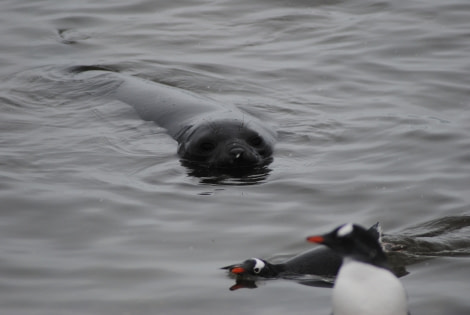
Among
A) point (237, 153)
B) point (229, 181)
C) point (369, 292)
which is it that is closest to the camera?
point (369, 292)

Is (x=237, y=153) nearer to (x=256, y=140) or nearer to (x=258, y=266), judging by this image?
(x=256, y=140)

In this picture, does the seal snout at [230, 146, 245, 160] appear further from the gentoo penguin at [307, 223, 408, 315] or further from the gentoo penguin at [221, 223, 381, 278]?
the gentoo penguin at [307, 223, 408, 315]

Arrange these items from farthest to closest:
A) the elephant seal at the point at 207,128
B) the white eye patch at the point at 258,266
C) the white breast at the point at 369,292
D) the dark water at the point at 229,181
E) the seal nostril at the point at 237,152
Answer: the elephant seal at the point at 207,128 → the seal nostril at the point at 237,152 → the dark water at the point at 229,181 → the white eye patch at the point at 258,266 → the white breast at the point at 369,292

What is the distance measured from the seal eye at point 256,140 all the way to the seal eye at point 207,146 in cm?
35

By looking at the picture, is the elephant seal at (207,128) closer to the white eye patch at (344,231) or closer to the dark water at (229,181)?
the dark water at (229,181)

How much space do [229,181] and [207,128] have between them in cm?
75

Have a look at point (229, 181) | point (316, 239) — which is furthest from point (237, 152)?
point (316, 239)

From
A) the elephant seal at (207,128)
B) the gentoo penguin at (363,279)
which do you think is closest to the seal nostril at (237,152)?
the elephant seal at (207,128)

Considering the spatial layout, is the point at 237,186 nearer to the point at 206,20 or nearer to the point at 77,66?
the point at 77,66

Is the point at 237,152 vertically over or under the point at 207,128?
under

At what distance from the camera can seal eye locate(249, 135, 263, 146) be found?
8617 millimetres

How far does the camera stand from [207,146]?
8570 mm

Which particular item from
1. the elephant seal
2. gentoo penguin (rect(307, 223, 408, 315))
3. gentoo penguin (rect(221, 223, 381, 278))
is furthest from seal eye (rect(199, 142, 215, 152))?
gentoo penguin (rect(307, 223, 408, 315))

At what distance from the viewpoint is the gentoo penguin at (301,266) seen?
233 inches
